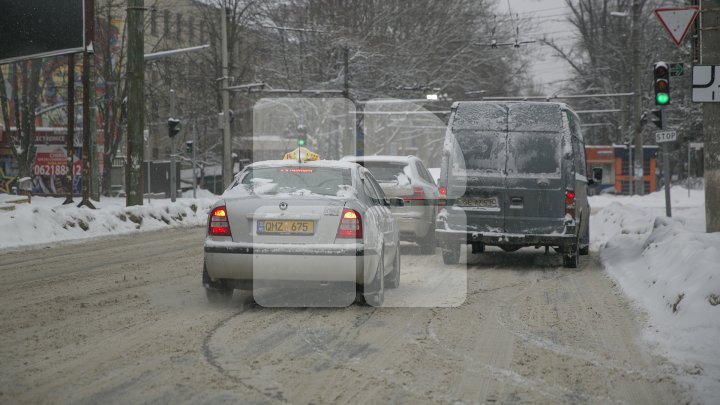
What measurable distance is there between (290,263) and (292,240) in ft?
0.68

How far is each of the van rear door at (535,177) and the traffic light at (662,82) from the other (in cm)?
566

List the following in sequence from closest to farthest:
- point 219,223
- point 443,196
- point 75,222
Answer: point 219,223, point 443,196, point 75,222

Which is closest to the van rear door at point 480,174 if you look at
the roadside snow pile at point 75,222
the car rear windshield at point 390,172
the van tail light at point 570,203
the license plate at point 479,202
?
the license plate at point 479,202

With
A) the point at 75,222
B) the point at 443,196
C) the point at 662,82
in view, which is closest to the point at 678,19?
the point at 443,196

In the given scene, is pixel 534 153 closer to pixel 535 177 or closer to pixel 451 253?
pixel 535 177

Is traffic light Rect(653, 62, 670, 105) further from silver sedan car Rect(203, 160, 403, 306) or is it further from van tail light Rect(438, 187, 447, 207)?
silver sedan car Rect(203, 160, 403, 306)

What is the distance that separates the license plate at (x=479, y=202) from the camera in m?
13.9

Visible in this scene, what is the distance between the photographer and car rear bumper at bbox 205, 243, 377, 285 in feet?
28.3

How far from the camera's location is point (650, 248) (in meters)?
13.7

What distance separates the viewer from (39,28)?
24.8 meters

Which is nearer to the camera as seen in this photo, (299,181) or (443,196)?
(299,181)

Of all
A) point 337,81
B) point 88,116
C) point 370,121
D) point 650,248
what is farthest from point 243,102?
point 650,248

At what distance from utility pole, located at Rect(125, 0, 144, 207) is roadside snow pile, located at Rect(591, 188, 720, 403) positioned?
1307 cm

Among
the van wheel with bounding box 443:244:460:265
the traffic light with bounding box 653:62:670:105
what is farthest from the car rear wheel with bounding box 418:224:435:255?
the traffic light with bounding box 653:62:670:105
